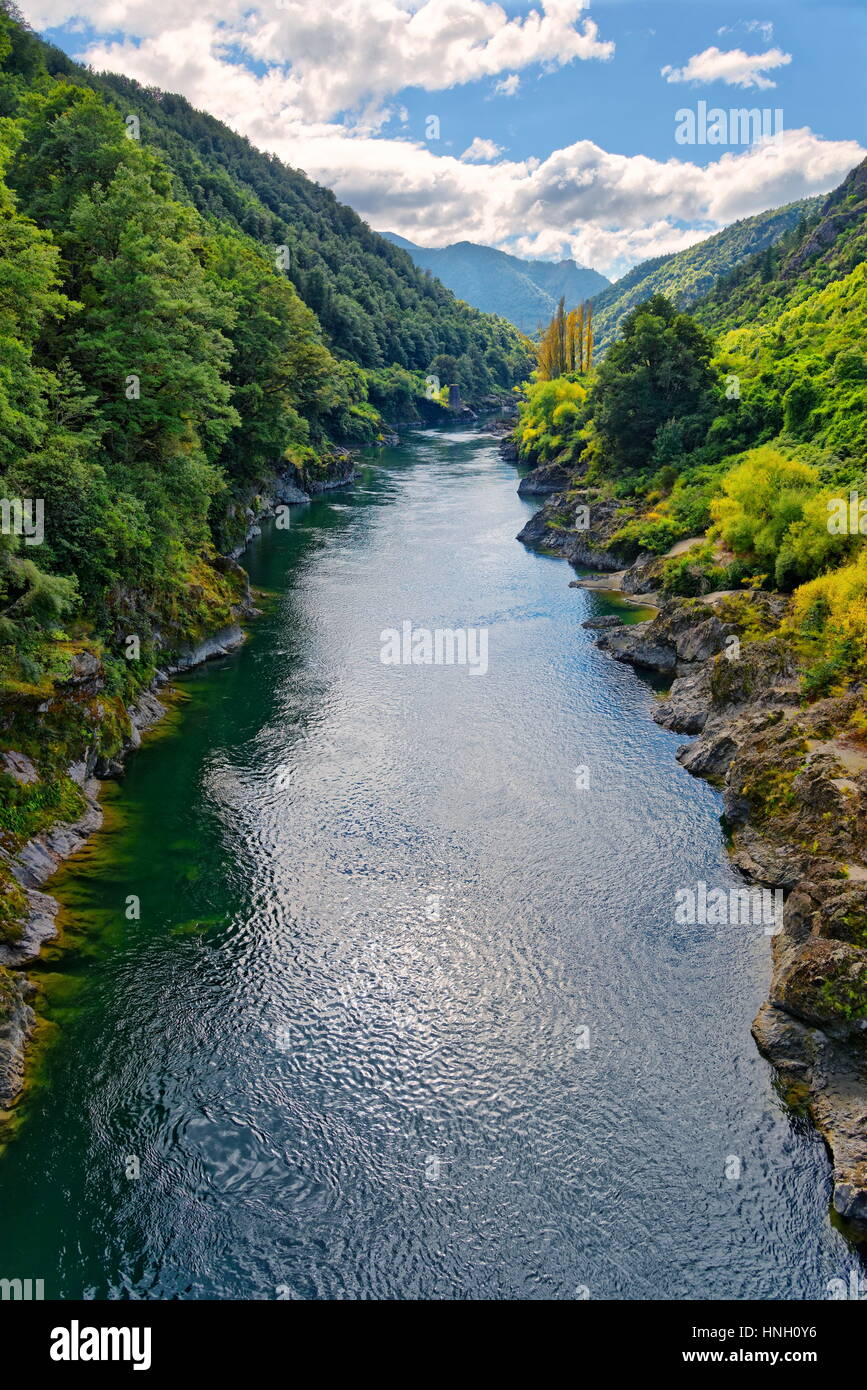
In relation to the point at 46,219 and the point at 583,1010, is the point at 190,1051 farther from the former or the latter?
the point at 46,219

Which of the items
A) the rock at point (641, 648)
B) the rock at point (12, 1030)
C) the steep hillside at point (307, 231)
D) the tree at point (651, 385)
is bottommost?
the rock at point (12, 1030)

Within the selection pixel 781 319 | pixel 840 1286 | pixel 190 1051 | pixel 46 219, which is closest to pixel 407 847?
pixel 190 1051

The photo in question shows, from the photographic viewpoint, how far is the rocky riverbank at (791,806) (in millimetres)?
18906

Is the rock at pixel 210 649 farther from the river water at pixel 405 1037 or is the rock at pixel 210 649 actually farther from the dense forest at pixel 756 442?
the dense forest at pixel 756 442

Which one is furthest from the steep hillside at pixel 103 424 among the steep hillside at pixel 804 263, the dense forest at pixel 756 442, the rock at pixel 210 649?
the steep hillside at pixel 804 263

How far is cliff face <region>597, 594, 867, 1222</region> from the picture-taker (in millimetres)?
18906

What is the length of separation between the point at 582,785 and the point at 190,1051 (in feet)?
56.5

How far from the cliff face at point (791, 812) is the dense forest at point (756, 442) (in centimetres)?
255

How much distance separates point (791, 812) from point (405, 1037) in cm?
1446

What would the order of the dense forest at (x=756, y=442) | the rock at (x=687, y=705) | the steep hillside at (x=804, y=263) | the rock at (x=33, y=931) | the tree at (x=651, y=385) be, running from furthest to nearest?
the steep hillside at (x=804, y=263)
the tree at (x=651, y=385)
the dense forest at (x=756, y=442)
the rock at (x=687, y=705)
the rock at (x=33, y=931)

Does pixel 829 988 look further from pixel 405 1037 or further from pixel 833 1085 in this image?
pixel 405 1037

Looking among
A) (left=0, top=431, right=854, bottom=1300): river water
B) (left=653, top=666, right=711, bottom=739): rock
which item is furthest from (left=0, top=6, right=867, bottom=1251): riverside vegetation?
(left=0, top=431, right=854, bottom=1300): river water

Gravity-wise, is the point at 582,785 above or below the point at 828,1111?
above

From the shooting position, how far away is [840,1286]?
49.8 feet
